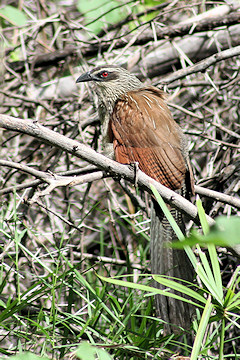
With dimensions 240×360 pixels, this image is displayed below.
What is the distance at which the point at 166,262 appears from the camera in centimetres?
289

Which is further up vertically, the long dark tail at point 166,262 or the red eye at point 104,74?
the red eye at point 104,74

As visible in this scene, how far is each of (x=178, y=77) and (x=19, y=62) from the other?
2.04 m

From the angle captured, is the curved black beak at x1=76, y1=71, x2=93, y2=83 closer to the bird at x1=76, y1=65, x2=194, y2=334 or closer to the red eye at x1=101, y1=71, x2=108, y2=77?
the red eye at x1=101, y1=71, x2=108, y2=77

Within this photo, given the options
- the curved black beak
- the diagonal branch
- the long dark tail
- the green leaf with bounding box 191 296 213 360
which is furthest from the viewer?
the curved black beak

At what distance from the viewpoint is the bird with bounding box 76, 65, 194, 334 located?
268 cm

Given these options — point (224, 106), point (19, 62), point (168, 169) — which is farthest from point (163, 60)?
point (168, 169)

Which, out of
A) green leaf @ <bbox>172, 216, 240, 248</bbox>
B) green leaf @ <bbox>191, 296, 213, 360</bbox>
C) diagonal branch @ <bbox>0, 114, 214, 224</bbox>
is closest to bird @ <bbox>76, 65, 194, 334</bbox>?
diagonal branch @ <bbox>0, 114, 214, 224</bbox>

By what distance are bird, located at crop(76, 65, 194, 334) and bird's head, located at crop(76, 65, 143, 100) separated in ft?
0.91

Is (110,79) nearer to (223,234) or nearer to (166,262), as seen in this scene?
(166,262)

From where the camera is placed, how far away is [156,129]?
3.01 meters

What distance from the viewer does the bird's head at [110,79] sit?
11.7 ft

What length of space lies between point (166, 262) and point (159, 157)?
734 mm

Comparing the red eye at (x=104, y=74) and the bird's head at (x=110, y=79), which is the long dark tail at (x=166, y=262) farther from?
the red eye at (x=104, y=74)

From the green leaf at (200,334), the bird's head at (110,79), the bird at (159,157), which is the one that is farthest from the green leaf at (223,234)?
the bird's head at (110,79)
